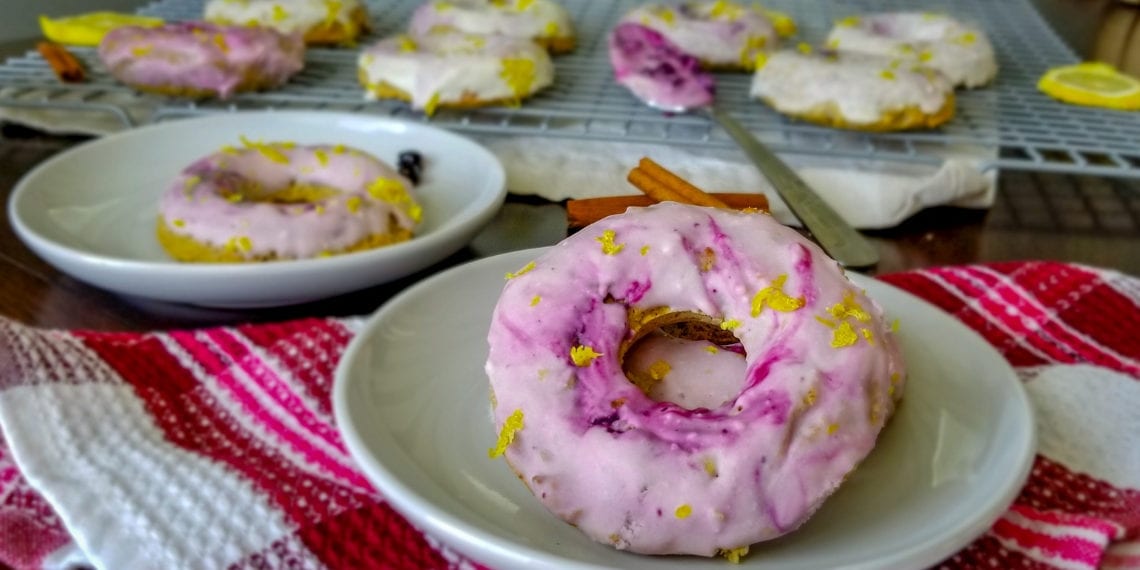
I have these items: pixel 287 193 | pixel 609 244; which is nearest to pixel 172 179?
pixel 287 193

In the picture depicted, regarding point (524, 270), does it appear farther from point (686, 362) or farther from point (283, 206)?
point (283, 206)

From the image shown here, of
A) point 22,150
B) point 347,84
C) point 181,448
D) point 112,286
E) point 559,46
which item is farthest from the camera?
point 559,46

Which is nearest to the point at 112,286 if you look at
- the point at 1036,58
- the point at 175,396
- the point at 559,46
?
the point at 175,396

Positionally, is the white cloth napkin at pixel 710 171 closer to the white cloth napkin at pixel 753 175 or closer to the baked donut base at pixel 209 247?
the white cloth napkin at pixel 753 175

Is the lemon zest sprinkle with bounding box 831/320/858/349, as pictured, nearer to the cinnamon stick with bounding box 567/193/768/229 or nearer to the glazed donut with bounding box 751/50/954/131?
the cinnamon stick with bounding box 567/193/768/229

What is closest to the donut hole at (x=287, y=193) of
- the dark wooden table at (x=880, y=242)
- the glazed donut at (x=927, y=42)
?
the dark wooden table at (x=880, y=242)

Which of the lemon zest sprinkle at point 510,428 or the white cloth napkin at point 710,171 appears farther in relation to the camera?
the white cloth napkin at point 710,171

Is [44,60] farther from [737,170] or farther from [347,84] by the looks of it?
[737,170]
